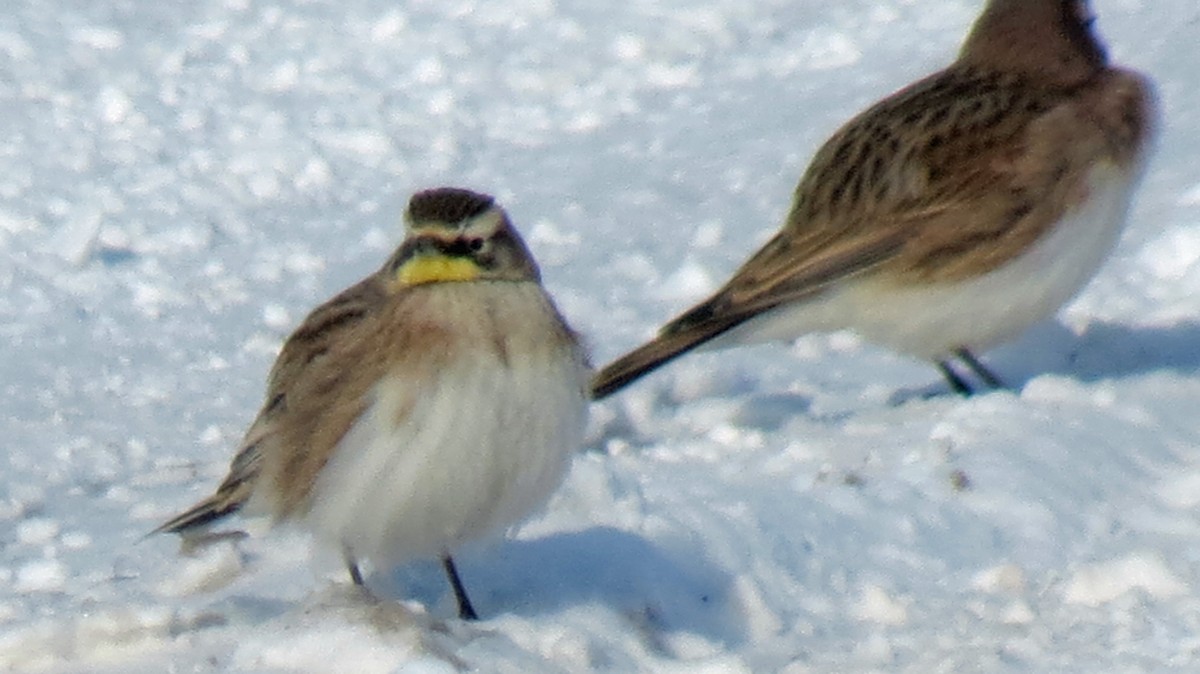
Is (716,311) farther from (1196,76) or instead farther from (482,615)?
(1196,76)

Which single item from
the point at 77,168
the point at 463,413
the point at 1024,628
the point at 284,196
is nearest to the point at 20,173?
the point at 77,168

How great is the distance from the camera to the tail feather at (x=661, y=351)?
299 inches

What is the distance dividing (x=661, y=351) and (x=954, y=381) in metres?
1.07

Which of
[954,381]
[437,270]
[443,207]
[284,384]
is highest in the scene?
[443,207]

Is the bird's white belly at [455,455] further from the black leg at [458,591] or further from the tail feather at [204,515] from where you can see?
the tail feather at [204,515]

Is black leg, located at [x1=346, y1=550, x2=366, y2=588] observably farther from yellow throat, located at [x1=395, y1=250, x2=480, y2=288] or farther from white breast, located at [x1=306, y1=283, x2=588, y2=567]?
yellow throat, located at [x1=395, y1=250, x2=480, y2=288]

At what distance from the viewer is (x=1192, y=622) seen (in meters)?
5.48

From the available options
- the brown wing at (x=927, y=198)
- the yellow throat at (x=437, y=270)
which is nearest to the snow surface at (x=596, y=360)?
the brown wing at (x=927, y=198)

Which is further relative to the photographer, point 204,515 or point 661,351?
point 661,351

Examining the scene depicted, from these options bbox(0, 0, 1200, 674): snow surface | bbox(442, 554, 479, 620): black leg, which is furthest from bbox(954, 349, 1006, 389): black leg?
bbox(442, 554, 479, 620): black leg

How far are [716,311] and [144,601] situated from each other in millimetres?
2569

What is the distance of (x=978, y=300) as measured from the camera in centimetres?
771

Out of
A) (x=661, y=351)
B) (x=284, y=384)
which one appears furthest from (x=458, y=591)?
(x=661, y=351)

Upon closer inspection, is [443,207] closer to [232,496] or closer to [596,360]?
[232,496]
